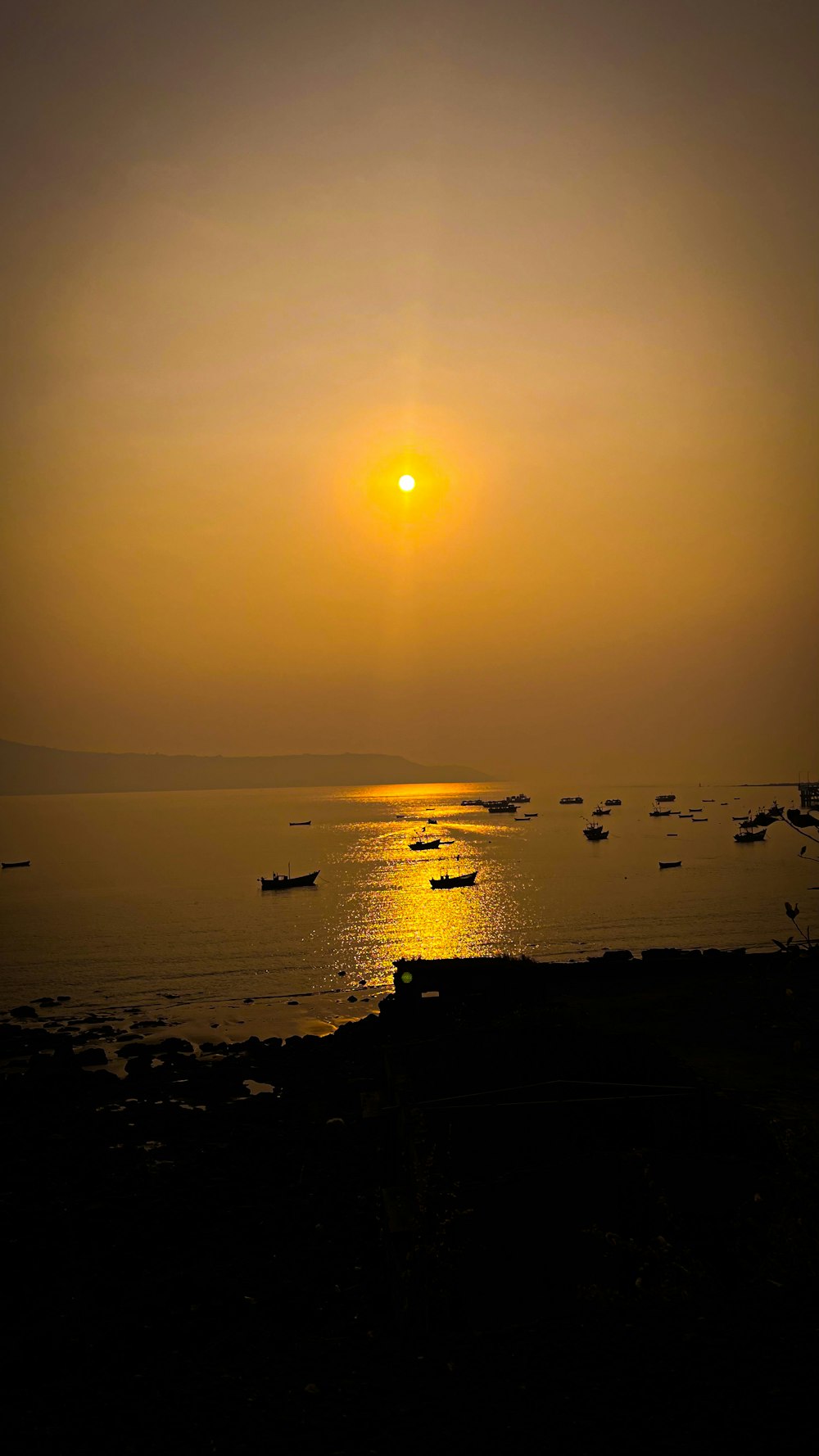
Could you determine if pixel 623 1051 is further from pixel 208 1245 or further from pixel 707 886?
pixel 707 886

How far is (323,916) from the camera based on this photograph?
67.6 m

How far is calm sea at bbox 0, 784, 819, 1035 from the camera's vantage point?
138ft

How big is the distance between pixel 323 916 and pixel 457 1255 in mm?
59432

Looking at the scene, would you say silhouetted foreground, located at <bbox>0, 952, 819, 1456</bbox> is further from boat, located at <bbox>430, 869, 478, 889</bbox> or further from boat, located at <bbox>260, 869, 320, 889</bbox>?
boat, located at <bbox>430, 869, 478, 889</bbox>

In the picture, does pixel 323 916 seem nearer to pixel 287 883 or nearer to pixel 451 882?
pixel 287 883

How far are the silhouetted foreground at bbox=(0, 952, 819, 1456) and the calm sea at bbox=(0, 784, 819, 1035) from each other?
17713 millimetres

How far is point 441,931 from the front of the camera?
196ft

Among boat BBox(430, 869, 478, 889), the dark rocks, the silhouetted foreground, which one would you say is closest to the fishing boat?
boat BBox(430, 869, 478, 889)

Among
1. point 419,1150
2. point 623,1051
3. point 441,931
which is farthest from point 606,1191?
point 441,931

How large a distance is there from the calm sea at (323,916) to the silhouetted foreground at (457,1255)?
58.1 feet

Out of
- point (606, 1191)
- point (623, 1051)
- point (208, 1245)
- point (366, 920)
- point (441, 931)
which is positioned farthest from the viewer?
point (366, 920)

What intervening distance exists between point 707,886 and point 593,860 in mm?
28994

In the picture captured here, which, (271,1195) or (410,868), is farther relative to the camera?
(410,868)

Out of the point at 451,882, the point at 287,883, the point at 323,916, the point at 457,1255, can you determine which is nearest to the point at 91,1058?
the point at 457,1255
